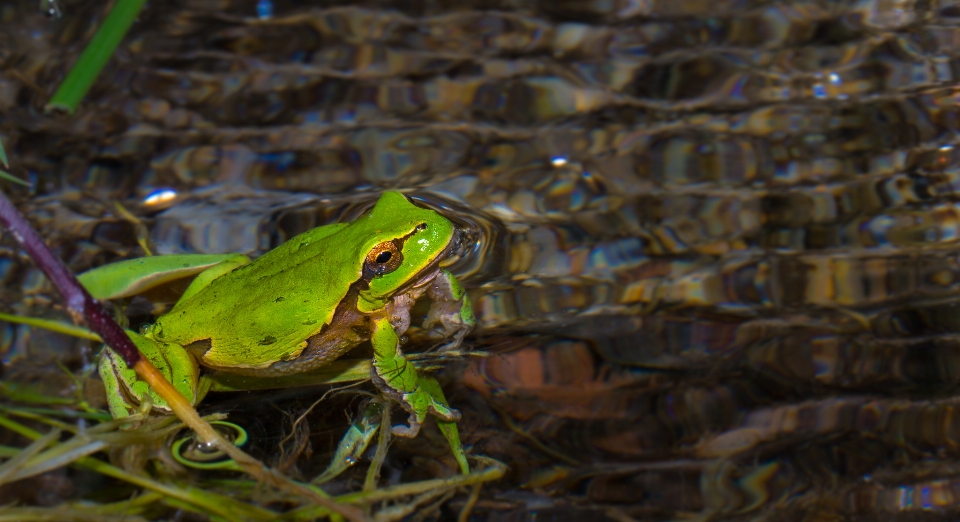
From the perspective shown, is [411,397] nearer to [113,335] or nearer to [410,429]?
[410,429]

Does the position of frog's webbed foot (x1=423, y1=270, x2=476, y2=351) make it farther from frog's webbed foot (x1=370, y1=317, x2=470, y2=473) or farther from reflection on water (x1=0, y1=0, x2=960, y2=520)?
frog's webbed foot (x1=370, y1=317, x2=470, y2=473)

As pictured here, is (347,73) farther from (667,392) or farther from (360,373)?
(667,392)

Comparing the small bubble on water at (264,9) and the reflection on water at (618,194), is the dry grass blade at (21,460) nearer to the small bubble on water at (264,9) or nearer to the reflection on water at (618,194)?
the reflection on water at (618,194)

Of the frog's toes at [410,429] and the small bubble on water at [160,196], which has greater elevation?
the small bubble on water at [160,196]

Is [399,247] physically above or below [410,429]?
above

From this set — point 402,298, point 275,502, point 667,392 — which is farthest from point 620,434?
point 275,502

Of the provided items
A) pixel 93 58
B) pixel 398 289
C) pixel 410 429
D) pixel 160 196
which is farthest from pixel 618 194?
pixel 93 58

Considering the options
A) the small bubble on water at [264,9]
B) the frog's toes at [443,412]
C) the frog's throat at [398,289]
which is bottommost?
the frog's toes at [443,412]

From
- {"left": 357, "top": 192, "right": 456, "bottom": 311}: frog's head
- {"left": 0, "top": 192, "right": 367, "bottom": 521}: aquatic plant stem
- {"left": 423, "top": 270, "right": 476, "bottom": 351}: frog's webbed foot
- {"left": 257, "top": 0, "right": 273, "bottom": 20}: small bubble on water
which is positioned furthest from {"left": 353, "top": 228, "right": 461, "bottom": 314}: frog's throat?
{"left": 257, "top": 0, "right": 273, "bottom": 20}: small bubble on water

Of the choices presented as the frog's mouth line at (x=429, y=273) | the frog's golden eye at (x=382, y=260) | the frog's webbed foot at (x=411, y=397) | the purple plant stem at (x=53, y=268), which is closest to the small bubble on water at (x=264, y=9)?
the frog's mouth line at (x=429, y=273)
